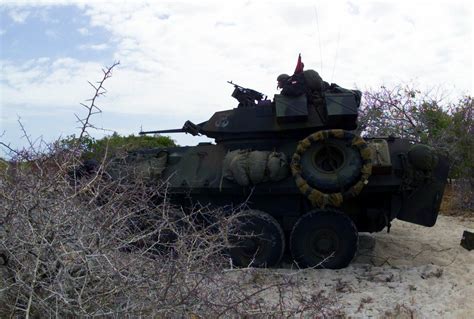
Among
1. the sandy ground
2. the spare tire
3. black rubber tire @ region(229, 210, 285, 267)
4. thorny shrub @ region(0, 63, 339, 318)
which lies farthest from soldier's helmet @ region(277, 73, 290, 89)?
thorny shrub @ region(0, 63, 339, 318)

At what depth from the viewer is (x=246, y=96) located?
355 inches

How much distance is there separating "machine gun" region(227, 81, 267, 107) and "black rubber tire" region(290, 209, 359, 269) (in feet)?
6.65

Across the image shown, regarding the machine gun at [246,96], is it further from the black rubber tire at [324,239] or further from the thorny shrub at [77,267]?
the thorny shrub at [77,267]

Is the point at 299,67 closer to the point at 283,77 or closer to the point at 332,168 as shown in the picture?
the point at 283,77

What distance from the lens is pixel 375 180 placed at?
783 centimetres

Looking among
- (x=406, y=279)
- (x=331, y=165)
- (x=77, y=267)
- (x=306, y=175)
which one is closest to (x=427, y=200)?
(x=406, y=279)

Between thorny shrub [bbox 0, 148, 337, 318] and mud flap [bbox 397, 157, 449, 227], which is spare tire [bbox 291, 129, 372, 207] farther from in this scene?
thorny shrub [bbox 0, 148, 337, 318]

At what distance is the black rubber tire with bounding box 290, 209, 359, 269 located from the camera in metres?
7.87

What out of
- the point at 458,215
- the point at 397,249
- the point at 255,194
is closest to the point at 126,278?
the point at 255,194

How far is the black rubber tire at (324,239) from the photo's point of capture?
25.8 feet

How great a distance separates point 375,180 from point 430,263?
5.09 ft

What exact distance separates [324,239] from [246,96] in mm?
2487

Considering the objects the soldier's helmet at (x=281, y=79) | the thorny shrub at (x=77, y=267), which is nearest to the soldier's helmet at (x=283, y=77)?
the soldier's helmet at (x=281, y=79)

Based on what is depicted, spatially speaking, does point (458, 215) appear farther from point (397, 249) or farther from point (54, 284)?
point (54, 284)
